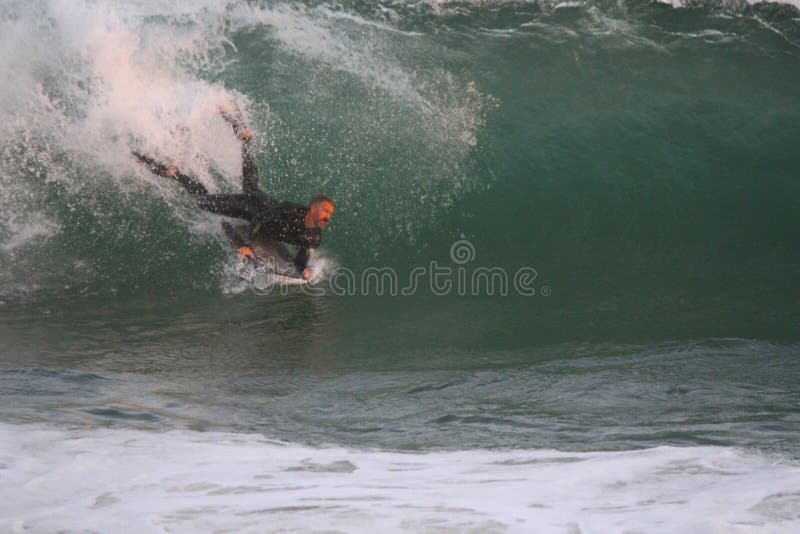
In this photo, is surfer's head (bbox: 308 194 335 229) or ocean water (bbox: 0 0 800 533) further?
surfer's head (bbox: 308 194 335 229)

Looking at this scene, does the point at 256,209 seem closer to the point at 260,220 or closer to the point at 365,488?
the point at 260,220

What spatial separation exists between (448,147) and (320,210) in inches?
119

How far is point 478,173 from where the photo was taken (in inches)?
343

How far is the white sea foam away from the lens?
2.57m

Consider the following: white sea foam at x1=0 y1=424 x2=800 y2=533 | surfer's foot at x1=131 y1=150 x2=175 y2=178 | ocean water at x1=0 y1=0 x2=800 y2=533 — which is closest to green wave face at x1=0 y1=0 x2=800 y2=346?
ocean water at x1=0 y1=0 x2=800 y2=533

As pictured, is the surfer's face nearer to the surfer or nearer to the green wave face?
the surfer

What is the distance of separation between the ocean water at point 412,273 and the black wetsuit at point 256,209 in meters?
0.63

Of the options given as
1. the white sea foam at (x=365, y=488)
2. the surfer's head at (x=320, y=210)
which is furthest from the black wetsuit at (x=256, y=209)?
the white sea foam at (x=365, y=488)

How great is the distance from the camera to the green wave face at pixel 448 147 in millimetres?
7305

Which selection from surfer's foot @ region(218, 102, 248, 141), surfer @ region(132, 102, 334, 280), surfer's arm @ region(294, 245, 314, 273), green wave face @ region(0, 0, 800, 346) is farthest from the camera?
green wave face @ region(0, 0, 800, 346)

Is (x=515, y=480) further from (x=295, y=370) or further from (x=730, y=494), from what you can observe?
(x=295, y=370)

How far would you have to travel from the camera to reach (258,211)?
6.73 metres

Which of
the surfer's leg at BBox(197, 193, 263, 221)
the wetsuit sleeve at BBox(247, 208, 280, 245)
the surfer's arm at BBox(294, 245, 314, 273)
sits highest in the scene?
the surfer's leg at BBox(197, 193, 263, 221)

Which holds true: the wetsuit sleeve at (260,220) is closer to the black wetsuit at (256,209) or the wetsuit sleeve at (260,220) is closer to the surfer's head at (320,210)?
the black wetsuit at (256,209)
